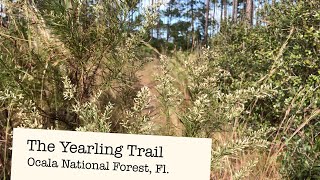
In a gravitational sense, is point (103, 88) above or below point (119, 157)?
above

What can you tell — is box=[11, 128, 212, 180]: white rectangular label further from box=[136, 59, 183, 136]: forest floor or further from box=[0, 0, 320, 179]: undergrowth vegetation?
box=[136, 59, 183, 136]: forest floor

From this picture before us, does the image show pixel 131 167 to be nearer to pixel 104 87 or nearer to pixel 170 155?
pixel 170 155

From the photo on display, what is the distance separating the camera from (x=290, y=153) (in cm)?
282

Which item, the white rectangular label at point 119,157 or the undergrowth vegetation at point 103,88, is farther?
the undergrowth vegetation at point 103,88

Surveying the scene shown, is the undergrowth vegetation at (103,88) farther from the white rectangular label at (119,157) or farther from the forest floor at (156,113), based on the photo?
the white rectangular label at (119,157)

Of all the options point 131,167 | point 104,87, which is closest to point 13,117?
point 104,87

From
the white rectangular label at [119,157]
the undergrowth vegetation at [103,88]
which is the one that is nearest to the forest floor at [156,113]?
the undergrowth vegetation at [103,88]

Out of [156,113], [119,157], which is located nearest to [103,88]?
[156,113]

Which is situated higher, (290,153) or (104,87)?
(104,87)

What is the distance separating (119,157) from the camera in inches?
61.0

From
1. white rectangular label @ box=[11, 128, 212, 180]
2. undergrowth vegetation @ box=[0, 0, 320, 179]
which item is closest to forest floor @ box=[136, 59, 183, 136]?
undergrowth vegetation @ box=[0, 0, 320, 179]

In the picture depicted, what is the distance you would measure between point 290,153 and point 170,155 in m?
1.52

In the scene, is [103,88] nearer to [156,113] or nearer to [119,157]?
[156,113]

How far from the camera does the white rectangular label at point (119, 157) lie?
5.05ft
